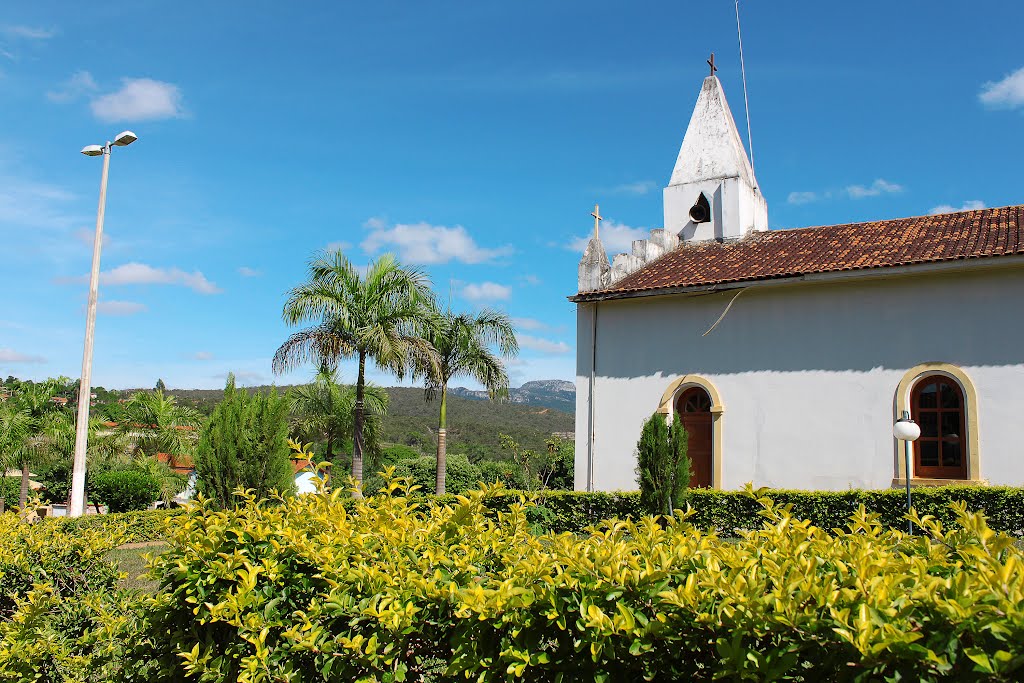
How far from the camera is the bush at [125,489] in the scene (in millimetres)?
27859

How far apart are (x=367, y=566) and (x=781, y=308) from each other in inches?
564

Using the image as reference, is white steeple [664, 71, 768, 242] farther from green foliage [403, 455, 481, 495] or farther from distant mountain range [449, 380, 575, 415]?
distant mountain range [449, 380, 575, 415]

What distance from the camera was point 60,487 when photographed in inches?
1283

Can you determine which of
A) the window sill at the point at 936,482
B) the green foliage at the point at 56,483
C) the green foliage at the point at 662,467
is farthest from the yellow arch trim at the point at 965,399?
the green foliage at the point at 56,483

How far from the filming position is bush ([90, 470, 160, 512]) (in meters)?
27.9

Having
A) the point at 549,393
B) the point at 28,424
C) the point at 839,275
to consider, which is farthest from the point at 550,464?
the point at 549,393

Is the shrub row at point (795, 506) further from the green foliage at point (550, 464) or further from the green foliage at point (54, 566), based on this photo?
the green foliage at point (550, 464)

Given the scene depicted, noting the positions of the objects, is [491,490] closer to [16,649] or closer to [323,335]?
[16,649]

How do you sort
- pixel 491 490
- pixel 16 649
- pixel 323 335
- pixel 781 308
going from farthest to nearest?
1. pixel 323 335
2. pixel 781 308
3. pixel 16 649
4. pixel 491 490

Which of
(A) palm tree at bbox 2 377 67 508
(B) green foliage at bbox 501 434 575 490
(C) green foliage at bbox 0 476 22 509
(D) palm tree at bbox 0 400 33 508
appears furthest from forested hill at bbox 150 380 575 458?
(D) palm tree at bbox 0 400 33 508

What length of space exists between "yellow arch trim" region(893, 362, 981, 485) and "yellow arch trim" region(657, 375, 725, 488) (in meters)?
3.41

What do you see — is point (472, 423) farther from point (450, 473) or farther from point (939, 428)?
point (939, 428)

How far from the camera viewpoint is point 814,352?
51.5ft

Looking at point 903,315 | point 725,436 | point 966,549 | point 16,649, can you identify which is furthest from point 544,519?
point 966,549
